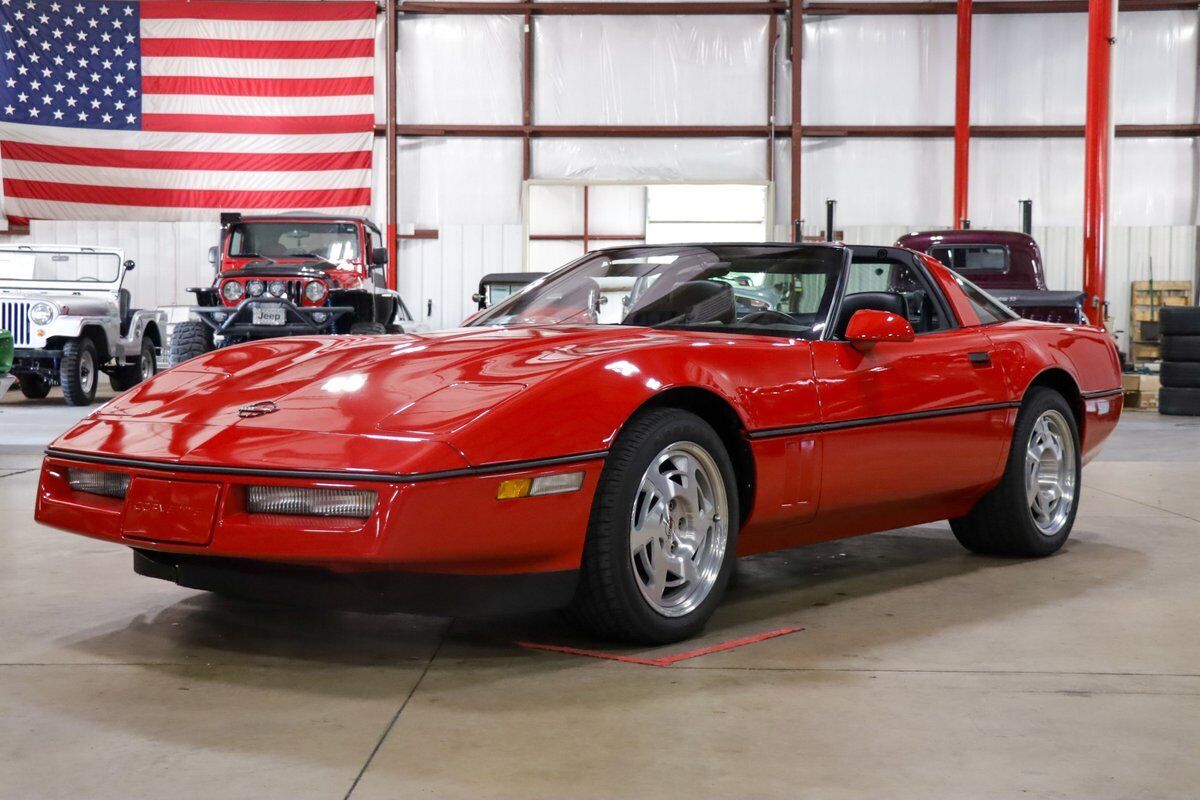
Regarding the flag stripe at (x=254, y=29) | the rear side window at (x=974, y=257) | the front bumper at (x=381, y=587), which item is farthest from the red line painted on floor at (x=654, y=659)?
the flag stripe at (x=254, y=29)

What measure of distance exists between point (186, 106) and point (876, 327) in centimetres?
1718

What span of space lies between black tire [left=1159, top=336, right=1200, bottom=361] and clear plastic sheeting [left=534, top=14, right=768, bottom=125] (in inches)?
330

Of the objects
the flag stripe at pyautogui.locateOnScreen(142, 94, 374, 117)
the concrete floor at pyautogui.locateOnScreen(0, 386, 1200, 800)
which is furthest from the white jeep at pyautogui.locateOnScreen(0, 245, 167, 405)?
the concrete floor at pyautogui.locateOnScreen(0, 386, 1200, 800)

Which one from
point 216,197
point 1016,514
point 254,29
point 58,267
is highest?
point 254,29

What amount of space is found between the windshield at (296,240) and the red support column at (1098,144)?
8231 mm

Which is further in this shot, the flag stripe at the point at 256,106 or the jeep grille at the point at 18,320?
the flag stripe at the point at 256,106

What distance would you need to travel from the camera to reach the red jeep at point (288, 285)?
38.1 feet

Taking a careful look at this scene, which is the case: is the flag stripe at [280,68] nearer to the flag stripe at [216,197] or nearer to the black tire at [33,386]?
the flag stripe at [216,197]

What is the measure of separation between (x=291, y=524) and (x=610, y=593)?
31.1 inches

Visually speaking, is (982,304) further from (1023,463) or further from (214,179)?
(214,179)

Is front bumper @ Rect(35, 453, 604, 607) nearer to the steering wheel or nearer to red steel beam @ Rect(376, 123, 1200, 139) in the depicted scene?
the steering wheel

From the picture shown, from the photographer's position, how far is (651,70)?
19250 mm

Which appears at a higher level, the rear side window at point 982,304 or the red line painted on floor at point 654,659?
the rear side window at point 982,304

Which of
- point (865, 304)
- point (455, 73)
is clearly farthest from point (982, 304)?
point (455, 73)
